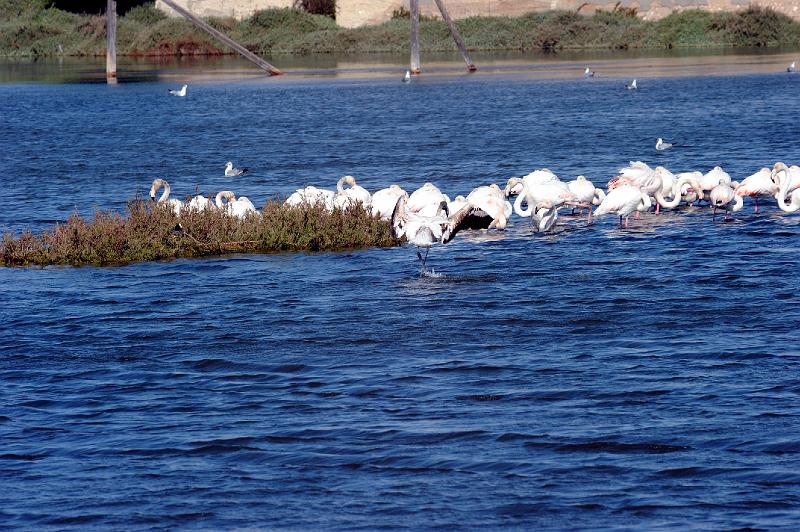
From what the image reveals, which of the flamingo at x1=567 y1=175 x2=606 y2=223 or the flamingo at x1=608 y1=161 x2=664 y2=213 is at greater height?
the flamingo at x1=608 y1=161 x2=664 y2=213

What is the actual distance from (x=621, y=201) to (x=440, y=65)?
59748 mm

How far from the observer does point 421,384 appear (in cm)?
1291

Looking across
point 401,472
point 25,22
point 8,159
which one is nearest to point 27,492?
point 401,472

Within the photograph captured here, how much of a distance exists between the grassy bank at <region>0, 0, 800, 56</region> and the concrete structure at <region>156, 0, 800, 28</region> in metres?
1.05

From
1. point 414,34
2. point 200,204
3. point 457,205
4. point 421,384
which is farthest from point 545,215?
point 414,34

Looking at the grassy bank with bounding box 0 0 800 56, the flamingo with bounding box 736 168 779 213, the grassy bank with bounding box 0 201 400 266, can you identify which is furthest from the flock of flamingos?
the grassy bank with bounding box 0 0 800 56

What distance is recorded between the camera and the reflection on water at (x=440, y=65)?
69.8m

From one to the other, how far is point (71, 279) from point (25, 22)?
99756 mm

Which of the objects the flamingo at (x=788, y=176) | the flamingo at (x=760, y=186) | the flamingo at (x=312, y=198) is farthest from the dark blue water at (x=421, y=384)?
the flamingo at (x=312, y=198)

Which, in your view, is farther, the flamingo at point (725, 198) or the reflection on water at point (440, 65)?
the reflection on water at point (440, 65)

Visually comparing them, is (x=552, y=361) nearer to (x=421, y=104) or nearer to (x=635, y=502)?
(x=635, y=502)

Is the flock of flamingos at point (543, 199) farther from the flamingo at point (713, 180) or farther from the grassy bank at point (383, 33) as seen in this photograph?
the grassy bank at point (383, 33)

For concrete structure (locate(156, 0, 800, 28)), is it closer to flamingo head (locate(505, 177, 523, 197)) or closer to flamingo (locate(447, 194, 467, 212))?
flamingo head (locate(505, 177, 523, 197))

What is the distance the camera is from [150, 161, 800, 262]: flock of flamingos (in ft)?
65.4
